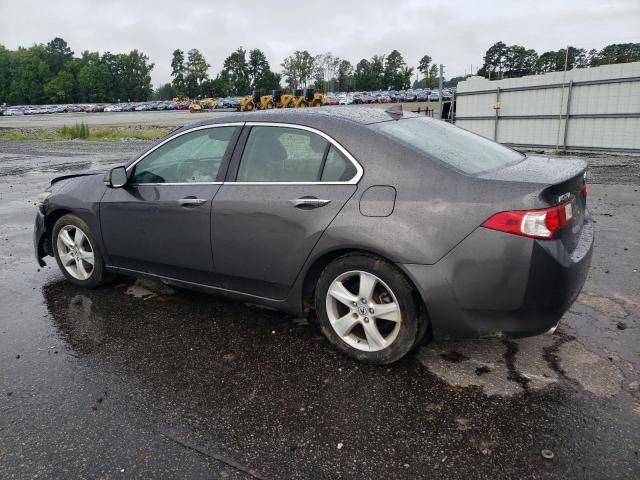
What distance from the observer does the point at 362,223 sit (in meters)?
3.17

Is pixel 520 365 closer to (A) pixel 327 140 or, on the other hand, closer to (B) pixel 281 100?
(A) pixel 327 140

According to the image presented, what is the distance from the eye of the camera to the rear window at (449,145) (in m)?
3.26

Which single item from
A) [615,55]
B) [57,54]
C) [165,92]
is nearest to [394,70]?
[165,92]

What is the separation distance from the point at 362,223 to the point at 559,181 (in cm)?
113

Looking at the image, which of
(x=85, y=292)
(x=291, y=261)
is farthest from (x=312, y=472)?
(x=85, y=292)

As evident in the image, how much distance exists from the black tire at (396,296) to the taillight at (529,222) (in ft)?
2.00

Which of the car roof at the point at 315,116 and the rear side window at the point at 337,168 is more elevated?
the car roof at the point at 315,116

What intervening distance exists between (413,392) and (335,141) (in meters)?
1.63

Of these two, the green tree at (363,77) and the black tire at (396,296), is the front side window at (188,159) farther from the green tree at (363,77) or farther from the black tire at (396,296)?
the green tree at (363,77)

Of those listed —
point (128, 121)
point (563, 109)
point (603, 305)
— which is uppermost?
point (563, 109)

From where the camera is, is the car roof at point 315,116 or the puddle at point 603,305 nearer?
the car roof at point 315,116

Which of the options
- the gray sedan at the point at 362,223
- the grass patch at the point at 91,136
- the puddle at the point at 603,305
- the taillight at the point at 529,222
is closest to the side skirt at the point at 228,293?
the gray sedan at the point at 362,223

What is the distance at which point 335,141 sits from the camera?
3.42m

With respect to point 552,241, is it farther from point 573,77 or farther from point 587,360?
point 573,77
